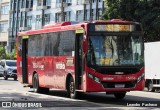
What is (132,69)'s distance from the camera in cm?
1828

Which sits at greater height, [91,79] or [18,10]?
[18,10]

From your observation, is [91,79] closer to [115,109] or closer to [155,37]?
[115,109]

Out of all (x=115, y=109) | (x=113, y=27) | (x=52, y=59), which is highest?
(x=113, y=27)

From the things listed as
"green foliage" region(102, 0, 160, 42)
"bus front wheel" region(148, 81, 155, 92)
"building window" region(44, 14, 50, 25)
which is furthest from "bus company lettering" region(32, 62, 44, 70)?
"building window" region(44, 14, 50, 25)

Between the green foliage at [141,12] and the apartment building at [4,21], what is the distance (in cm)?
4819

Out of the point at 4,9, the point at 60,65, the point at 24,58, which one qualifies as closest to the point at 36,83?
the point at 24,58

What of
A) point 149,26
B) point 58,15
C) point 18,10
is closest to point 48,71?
point 149,26

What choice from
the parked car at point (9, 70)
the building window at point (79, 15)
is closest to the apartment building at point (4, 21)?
the building window at point (79, 15)

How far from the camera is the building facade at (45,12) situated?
6228 cm

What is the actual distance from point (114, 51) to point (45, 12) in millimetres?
55200

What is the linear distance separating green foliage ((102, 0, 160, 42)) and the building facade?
58.7ft

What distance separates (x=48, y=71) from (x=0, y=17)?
6737cm

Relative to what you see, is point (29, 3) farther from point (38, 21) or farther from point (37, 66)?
point (37, 66)

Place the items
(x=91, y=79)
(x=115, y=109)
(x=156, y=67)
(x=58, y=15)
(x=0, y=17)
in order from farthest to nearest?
(x=0, y=17)
(x=58, y=15)
(x=156, y=67)
(x=91, y=79)
(x=115, y=109)
